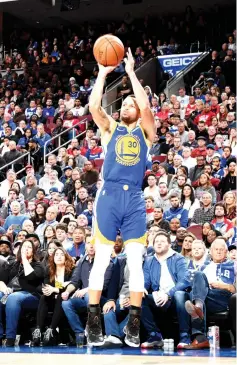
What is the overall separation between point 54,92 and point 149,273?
12.9 metres

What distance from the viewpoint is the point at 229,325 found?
8500 mm

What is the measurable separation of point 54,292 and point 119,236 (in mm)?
1379

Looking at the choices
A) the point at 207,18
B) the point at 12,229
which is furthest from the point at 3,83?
the point at 12,229

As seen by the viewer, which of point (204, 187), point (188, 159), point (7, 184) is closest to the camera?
point (204, 187)

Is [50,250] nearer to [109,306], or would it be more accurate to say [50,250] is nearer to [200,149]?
[109,306]

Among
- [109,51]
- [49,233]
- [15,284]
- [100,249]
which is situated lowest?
[15,284]

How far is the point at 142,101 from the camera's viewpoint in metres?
6.73

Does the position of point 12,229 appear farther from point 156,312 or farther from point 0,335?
point 156,312

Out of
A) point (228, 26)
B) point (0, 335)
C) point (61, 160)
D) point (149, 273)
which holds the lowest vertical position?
point (0, 335)

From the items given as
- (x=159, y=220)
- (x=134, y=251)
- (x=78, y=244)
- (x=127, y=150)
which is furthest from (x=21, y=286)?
(x=127, y=150)

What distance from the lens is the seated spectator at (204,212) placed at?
11.0m

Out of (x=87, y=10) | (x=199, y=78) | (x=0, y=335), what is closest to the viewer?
(x=0, y=335)

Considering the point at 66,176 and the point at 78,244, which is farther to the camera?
the point at 66,176

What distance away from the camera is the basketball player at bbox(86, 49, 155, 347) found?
6.66 meters
